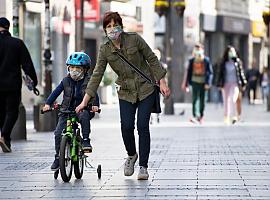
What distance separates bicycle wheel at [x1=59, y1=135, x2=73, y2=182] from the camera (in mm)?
11430

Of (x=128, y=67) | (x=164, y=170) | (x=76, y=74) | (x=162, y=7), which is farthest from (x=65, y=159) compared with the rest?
(x=162, y=7)

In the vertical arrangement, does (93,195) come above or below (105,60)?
below

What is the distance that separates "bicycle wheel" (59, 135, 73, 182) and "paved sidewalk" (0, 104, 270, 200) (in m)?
0.10

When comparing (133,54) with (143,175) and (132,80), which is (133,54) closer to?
(132,80)

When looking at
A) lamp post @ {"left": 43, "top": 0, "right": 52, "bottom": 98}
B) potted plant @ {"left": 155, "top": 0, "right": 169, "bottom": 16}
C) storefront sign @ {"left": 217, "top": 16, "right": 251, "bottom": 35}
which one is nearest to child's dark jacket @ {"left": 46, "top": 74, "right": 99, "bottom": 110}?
lamp post @ {"left": 43, "top": 0, "right": 52, "bottom": 98}

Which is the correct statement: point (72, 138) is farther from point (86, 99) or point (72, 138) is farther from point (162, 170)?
point (162, 170)

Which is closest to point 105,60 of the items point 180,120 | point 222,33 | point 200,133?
point 200,133

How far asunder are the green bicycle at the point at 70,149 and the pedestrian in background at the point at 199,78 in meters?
13.6

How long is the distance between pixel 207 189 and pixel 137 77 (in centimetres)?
169

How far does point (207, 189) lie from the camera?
421 inches

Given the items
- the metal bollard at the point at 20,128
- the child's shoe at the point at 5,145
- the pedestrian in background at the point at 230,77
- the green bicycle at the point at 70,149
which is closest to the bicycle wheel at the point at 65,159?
the green bicycle at the point at 70,149

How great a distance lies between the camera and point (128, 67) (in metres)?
11.7

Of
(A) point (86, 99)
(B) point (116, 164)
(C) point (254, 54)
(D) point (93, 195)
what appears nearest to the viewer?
(D) point (93, 195)

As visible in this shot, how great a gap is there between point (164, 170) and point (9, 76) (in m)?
4.01
